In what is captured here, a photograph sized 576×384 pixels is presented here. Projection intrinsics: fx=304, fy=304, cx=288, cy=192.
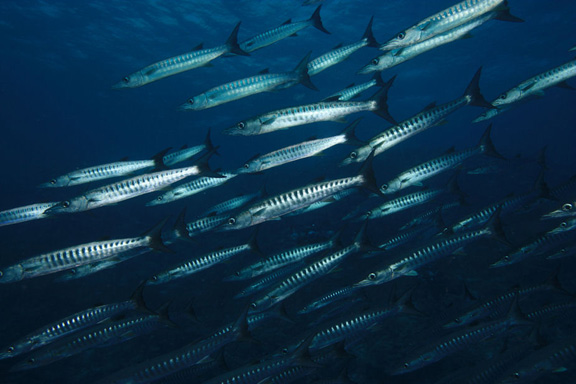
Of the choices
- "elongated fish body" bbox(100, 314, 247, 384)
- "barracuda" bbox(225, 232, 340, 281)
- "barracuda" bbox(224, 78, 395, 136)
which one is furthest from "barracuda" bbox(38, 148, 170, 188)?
"elongated fish body" bbox(100, 314, 247, 384)

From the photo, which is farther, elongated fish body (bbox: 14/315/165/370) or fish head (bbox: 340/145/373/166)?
fish head (bbox: 340/145/373/166)

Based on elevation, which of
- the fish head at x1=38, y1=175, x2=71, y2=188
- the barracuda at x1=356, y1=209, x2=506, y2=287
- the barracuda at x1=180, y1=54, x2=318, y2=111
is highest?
the fish head at x1=38, y1=175, x2=71, y2=188

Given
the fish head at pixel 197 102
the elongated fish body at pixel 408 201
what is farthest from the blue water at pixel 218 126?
the fish head at pixel 197 102

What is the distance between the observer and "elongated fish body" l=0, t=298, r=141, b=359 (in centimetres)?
507

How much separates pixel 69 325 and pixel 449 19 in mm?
8037

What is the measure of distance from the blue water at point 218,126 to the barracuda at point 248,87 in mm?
1897

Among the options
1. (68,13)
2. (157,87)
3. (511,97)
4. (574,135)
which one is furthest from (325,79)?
(574,135)

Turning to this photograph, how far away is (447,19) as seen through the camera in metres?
4.71

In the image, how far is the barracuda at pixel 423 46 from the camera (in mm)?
5101

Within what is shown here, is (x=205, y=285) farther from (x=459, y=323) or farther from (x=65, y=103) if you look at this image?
(x=65, y=103)

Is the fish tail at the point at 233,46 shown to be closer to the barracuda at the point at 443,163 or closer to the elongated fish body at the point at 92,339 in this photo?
the barracuda at the point at 443,163

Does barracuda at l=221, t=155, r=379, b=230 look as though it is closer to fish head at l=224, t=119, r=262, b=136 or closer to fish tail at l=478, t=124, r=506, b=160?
fish head at l=224, t=119, r=262, b=136

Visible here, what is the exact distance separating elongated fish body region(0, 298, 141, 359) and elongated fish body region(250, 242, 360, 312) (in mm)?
2376

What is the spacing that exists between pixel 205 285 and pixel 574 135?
2457 inches
